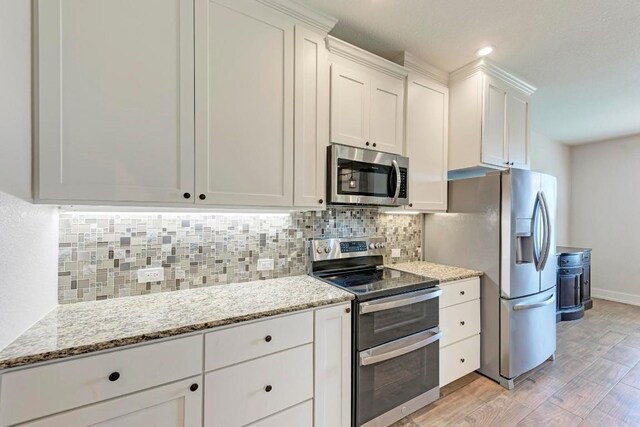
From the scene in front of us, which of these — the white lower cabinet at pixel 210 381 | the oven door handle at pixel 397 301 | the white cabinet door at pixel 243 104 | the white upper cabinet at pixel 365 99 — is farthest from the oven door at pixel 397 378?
the white upper cabinet at pixel 365 99

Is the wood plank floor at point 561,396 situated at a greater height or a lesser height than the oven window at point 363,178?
lesser

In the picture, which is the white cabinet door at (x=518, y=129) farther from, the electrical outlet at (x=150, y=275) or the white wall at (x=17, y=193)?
the white wall at (x=17, y=193)

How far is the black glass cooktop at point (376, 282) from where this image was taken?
1.68 meters

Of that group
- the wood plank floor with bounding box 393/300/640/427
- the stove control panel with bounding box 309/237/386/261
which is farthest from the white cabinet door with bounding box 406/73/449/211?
the wood plank floor with bounding box 393/300/640/427

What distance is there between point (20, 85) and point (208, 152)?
69 centimetres

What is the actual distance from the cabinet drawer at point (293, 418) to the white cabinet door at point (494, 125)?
7.26 feet

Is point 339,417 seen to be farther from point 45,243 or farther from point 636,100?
point 636,100

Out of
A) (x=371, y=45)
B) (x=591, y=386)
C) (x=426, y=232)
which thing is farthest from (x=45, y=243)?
(x=591, y=386)

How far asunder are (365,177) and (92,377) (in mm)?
1702

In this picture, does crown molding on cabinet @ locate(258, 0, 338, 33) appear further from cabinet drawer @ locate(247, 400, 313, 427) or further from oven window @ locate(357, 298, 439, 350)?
cabinet drawer @ locate(247, 400, 313, 427)

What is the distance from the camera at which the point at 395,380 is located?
174 cm

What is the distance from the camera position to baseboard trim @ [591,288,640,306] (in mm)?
4230

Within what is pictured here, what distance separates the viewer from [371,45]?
215cm

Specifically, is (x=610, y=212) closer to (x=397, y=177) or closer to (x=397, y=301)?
(x=397, y=177)
